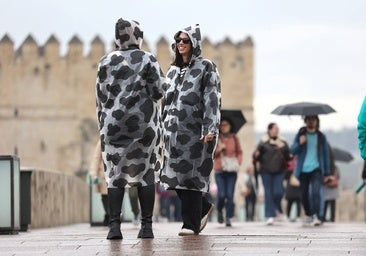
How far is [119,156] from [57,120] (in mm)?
55205

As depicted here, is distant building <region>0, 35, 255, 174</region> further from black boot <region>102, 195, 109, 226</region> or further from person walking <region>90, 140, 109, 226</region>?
person walking <region>90, 140, 109, 226</region>

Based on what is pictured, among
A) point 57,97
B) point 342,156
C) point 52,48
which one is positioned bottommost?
point 342,156

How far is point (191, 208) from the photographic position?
1177 cm

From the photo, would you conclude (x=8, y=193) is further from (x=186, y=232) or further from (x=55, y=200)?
(x=55, y=200)

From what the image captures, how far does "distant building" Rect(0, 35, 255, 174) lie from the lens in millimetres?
65000

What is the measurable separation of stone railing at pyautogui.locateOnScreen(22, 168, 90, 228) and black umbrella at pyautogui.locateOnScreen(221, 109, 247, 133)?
7.60 feet

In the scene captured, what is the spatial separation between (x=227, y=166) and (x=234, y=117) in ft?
2.05

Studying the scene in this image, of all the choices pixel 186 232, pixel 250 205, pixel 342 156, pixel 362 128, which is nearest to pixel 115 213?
pixel 186 232

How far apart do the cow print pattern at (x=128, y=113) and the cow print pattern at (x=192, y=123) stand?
18.0 inches

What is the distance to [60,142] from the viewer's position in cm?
6544

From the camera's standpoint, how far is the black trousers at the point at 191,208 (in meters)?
11.8

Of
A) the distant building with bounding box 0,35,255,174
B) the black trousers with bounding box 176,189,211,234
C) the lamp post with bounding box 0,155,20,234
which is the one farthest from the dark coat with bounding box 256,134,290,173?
the distant building with bounding box 0,35,255,174

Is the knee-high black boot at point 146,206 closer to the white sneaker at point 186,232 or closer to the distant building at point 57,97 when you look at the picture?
the white sneaker at point 186,232

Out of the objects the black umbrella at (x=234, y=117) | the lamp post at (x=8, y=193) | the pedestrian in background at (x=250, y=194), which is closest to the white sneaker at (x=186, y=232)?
the lamp post at (x=8, y=193)
